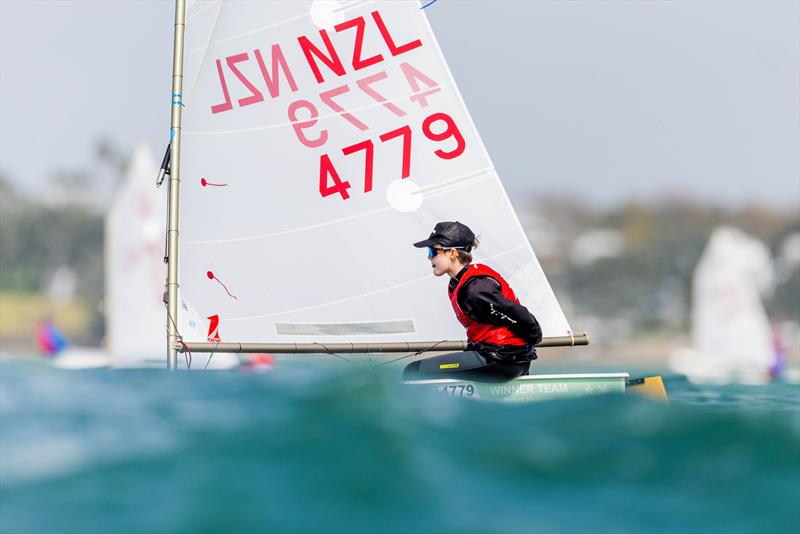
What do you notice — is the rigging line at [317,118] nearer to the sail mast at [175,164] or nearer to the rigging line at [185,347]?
the sail mast at [175,164]

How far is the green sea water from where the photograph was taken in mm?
3963

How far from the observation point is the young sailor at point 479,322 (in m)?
6.24

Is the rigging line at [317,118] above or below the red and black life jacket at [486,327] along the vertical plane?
above

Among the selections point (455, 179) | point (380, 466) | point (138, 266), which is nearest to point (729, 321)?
point (138, 266)

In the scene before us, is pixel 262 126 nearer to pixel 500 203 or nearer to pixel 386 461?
pixel 500 203

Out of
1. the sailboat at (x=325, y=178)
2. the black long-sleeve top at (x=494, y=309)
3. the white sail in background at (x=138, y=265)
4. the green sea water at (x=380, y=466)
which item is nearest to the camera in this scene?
the green sea water at (x=380, y=466)

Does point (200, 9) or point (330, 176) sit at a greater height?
point (200, 9)

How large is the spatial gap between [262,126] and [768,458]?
170 inches

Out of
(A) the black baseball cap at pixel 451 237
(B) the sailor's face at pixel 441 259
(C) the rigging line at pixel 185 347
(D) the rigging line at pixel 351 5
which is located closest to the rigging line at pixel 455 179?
(A) the black baseball cap at pixel 451 237

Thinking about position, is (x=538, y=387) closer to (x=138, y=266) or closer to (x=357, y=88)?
(x=357, y=88)

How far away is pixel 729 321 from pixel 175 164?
2303 cm

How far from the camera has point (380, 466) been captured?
14.1ft

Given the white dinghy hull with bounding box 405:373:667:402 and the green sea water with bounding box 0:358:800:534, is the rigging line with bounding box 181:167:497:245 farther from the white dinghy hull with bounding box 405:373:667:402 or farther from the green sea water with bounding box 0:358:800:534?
the green sea water with bounding box 0:358:800:534

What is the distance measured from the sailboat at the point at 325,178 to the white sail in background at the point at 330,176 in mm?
10
